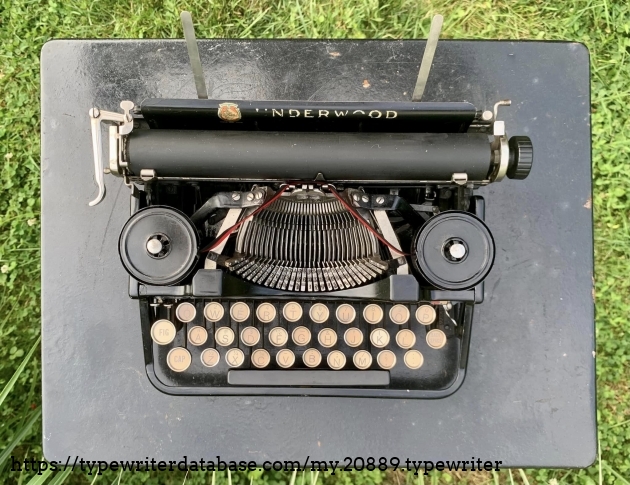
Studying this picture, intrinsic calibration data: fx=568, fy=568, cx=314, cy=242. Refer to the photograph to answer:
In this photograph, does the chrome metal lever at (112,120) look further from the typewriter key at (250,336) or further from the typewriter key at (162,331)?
the typewriter key at (250,336)

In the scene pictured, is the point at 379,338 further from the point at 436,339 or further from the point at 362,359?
the point at 436,339

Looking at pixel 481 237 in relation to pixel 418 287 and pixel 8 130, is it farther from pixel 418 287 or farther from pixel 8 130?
pixel 8 130

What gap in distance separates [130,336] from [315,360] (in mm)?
773

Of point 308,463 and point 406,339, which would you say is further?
point 308,463

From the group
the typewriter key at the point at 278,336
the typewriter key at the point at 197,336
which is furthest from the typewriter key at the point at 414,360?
the typewriter key at the point at 197,336

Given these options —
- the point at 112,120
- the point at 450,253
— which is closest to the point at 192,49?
the point at 112,120

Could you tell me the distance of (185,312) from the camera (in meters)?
1.98

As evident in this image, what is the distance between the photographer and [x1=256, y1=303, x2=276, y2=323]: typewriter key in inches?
78.2

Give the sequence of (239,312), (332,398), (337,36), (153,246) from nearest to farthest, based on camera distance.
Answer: (153,246) → (239,312) → (332,398) → (337,36)

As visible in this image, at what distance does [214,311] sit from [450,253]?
82cm

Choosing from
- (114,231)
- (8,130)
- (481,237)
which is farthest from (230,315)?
(8,130)

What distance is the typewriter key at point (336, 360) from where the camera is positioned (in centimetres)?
205

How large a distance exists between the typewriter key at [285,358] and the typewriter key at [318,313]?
0.16 m

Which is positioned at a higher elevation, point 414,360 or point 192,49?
point 192,49
